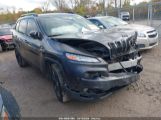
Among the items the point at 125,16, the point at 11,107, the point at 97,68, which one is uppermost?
the point at 125,16

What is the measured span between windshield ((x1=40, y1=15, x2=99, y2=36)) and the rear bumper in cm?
155

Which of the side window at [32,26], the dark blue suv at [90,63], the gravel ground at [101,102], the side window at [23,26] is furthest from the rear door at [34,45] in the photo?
the gravel ground at [101,102]

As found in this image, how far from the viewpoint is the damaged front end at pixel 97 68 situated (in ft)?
11.0

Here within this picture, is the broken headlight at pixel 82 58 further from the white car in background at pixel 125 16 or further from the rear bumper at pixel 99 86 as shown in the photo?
the white car in background at pixel 125 16

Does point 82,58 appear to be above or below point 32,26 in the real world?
below

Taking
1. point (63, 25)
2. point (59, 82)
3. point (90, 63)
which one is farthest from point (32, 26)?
point (90, 63)

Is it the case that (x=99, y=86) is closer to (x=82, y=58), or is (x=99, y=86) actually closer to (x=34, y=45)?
(x=82, y=58)

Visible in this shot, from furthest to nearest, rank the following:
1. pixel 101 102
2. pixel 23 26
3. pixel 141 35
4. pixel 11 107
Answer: pixel 141 35, pixel 23 26, pixel 101 102, pixel 11 107

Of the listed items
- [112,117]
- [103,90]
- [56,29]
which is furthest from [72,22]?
[112,117]

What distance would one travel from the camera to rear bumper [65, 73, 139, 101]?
3313mm

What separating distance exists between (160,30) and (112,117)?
8597 millimetres

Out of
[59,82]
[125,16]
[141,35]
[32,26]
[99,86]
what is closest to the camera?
[99,86]

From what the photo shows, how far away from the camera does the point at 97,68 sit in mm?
3334

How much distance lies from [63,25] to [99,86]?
210 centimetres
